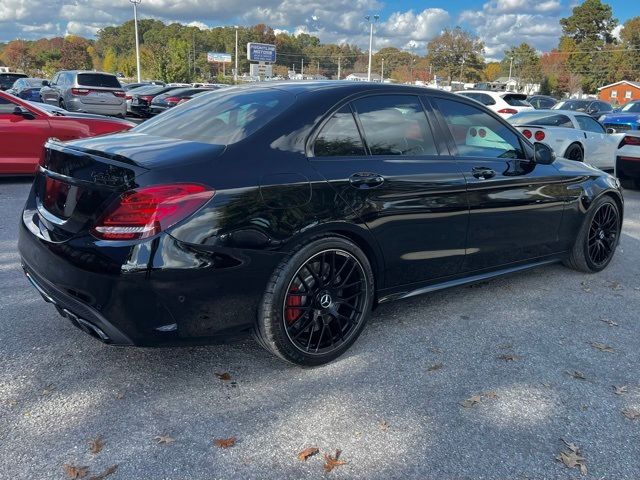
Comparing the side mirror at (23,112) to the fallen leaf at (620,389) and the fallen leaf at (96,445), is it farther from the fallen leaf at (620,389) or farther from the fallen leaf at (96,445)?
the fallen leaf at (620,389)

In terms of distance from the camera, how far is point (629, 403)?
305 cm

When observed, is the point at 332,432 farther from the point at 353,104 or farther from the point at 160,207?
the point at 353,104

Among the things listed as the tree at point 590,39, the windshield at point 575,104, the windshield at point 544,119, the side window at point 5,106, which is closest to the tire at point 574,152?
the windshield at point 544,119

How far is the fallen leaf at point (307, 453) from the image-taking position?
2484mm

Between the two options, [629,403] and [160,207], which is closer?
[160,207]

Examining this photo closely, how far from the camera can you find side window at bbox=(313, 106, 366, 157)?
3252 mm

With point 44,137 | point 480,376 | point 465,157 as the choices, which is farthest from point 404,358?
point 44,137

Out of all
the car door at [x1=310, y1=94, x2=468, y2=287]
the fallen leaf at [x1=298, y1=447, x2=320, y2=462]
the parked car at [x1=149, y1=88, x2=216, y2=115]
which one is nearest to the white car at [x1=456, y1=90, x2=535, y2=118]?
the parked car at [x1=149, y1=88, x2=216, y2=115]

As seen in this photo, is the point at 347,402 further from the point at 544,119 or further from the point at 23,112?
the point at 544,119

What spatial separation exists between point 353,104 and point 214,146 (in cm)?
97

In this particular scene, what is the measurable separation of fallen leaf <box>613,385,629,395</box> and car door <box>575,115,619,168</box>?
30.1 feet

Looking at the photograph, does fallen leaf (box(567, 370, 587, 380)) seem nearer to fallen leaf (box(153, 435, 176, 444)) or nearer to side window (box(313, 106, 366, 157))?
side window (box(313, 106, 366, 157))

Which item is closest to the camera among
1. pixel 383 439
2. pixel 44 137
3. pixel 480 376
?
pixel 383 439

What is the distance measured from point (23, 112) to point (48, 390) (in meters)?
6.62
